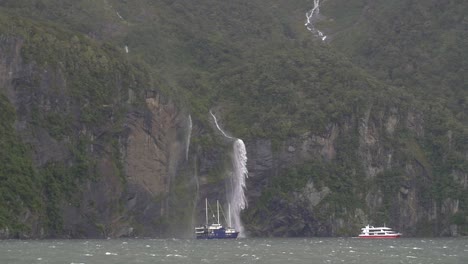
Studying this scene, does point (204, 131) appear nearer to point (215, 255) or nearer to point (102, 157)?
point (102, 157)

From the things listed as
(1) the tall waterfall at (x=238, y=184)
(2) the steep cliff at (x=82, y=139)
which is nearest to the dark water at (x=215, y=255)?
(2) the steep cliff at (x=82, y=139)

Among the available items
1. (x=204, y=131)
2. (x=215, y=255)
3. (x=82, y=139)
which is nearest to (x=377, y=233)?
(x=204, y=131)

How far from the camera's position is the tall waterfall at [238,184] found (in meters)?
146

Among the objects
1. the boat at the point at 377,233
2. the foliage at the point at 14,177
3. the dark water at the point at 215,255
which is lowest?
the dark water at the point at 215,255

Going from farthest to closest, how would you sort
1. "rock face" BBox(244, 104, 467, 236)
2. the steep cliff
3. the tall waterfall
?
the tall waterfall, "rock face" BBox(244, 104, 467, 236), the steep cliff

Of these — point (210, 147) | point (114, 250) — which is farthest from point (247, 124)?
point (114, 250)

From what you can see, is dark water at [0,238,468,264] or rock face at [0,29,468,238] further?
rock face at [0,29,468,238]

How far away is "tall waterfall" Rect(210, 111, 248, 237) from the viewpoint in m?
146

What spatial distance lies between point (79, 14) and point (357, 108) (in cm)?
5323

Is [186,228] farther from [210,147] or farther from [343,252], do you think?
[343,252]

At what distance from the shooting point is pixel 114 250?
89.6m

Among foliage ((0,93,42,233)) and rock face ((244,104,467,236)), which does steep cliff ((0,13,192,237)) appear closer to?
foliage ((0,93,42,233))

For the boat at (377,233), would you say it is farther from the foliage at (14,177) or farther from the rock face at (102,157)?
the foliage at (14,177)

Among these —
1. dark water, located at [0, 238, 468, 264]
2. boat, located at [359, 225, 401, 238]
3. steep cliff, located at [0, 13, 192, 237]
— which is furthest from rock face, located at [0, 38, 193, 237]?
dark water, located at [0, 238, 468, 264]
